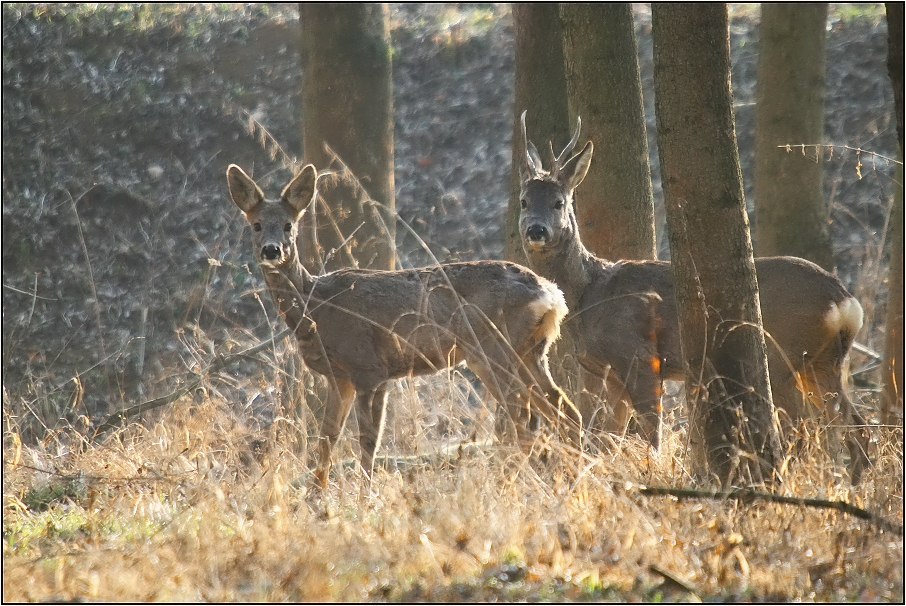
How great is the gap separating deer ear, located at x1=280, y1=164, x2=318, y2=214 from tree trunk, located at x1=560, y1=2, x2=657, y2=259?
5.98 ft

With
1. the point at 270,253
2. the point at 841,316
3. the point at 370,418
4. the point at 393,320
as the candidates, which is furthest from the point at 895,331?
the point at 270,253

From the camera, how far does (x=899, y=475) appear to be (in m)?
4.12

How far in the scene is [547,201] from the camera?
22.3ft

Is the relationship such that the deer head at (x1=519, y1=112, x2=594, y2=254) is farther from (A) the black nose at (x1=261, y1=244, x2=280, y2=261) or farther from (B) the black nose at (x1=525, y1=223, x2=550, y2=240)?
(A) the black nose at (x1=261, y1=244, x2=280, y2=261)

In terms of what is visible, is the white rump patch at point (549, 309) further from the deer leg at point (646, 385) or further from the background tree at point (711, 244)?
the background tree at point (711, 244)

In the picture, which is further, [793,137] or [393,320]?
[793,137]

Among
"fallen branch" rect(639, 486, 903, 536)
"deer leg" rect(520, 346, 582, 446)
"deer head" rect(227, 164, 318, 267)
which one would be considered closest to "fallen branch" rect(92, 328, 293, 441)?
"deer head" rect(227, 164, 318, 267)

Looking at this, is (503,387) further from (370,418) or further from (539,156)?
(539,156)

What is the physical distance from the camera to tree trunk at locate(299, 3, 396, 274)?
24.7ft

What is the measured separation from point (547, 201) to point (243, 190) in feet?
6.76

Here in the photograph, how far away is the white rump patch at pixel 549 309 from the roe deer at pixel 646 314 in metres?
0.39

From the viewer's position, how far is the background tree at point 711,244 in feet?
14.1

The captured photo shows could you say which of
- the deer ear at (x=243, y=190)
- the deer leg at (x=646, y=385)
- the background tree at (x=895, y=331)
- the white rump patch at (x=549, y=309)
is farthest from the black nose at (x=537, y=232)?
the background tree at (x=895, y=331)

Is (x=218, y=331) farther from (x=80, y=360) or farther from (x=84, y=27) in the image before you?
(x=84, y=27)
